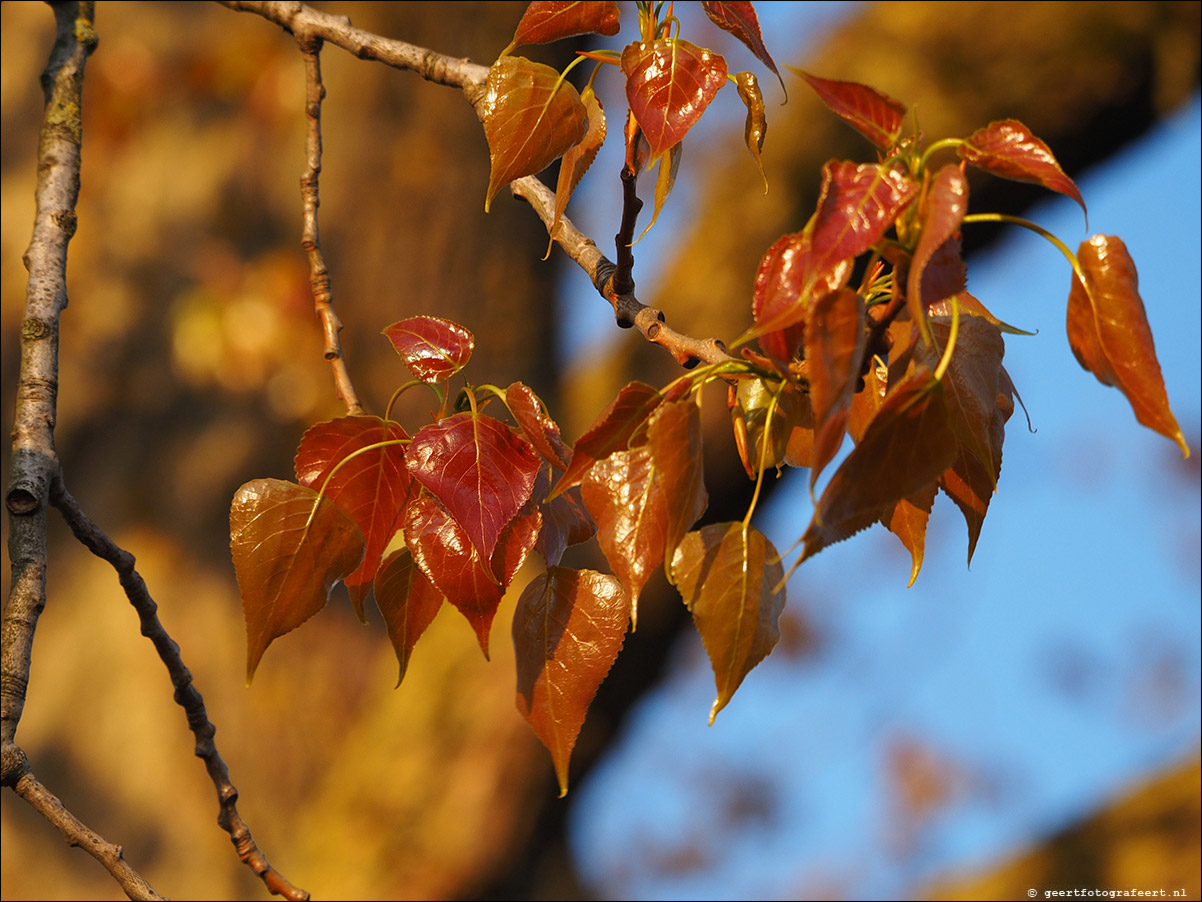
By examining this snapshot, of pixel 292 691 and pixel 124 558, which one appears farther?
pixel 292 691

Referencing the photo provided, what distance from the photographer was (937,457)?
336 millimetres

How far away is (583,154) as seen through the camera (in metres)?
0.50

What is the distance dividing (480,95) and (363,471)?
0.29 meters

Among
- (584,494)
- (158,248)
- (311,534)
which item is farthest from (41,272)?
(158,248)

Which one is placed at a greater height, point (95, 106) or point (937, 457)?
point (937, 457)

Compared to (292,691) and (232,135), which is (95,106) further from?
(292,691)

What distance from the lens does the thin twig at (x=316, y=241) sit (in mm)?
625

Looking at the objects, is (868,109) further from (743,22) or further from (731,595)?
(731,595)

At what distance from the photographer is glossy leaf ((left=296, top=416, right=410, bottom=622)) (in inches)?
19.1

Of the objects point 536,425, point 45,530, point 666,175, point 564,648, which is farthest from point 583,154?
point 45,530

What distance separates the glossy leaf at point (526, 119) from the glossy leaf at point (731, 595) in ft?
0.65

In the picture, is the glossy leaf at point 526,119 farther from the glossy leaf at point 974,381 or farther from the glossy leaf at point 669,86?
the glossy leaf at point 974,381

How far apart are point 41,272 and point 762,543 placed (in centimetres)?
54

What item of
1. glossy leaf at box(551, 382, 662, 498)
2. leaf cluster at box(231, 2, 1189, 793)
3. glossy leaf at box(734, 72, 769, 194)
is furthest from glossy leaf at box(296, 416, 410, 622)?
glossy leaf at box(734, 72, 769, 194)
